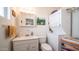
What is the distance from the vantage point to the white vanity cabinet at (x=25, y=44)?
1.13 m

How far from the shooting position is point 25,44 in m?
1.19

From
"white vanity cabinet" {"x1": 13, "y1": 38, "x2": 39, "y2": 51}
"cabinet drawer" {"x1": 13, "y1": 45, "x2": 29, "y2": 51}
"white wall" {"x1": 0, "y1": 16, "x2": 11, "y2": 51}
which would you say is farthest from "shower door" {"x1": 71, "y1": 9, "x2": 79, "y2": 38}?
"white wall" {"x1": 0, "y1": 16, "x2": 11, "y2": 51}

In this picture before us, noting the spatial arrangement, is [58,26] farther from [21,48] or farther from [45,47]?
[21,48]

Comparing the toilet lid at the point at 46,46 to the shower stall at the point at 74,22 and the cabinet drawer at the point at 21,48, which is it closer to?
the cabinet drawer at the point at 21,48

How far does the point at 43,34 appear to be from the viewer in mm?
1268

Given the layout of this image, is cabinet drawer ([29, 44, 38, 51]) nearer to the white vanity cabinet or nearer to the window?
the white vanity cabinet

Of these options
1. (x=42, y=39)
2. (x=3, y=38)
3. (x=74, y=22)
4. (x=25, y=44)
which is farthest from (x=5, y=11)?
(x=74, y=22)

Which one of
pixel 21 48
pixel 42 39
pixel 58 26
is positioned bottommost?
pixel 21 48

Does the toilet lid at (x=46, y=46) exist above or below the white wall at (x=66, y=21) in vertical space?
below

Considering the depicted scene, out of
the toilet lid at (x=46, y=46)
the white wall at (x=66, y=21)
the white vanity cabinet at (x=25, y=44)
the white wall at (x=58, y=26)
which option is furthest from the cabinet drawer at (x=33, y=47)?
the white wall at (x=66, y=21)

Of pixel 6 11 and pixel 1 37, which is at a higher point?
pixel 6 11
